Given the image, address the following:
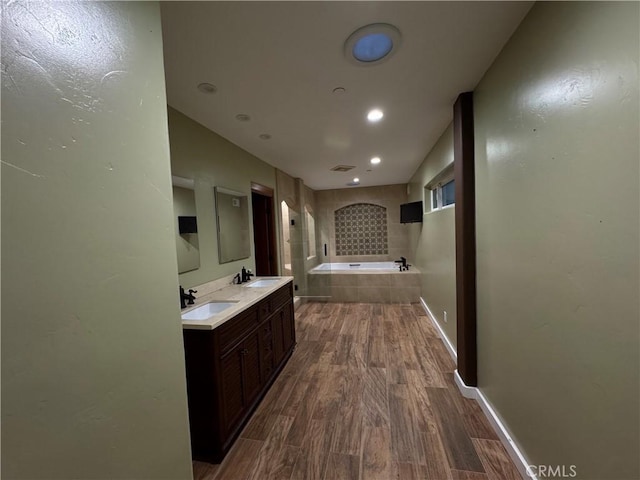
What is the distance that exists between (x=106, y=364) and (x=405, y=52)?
6.44 ft

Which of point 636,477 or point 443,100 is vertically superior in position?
point 443,100

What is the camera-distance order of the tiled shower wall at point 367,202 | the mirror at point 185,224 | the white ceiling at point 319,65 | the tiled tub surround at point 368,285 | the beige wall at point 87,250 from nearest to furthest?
the beige wall at point 87,250, the white ceiling at point 319,65, the mirror at point 185,224, the tiled tub surround at point 368,285, the tiled shower wall at point 367,202

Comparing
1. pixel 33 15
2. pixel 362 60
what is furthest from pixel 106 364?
pixel 362 60

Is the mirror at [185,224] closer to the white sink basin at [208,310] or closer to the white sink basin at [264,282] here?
the white sink basin at [208,310]

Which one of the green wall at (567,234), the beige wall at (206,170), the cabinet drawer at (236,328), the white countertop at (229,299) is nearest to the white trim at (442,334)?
the green wall at (567,234)

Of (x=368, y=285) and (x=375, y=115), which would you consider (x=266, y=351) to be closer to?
(x=375, y=115)

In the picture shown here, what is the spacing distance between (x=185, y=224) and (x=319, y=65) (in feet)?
5.29

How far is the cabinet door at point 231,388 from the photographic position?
1.66m

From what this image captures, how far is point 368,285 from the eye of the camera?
4.97 metres

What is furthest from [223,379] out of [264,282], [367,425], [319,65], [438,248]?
[438,248]

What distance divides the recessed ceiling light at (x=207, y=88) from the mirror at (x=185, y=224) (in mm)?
700

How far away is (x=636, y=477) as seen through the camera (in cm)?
85

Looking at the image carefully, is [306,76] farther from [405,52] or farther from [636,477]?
[636,477]

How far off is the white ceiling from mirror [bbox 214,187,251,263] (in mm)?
641
